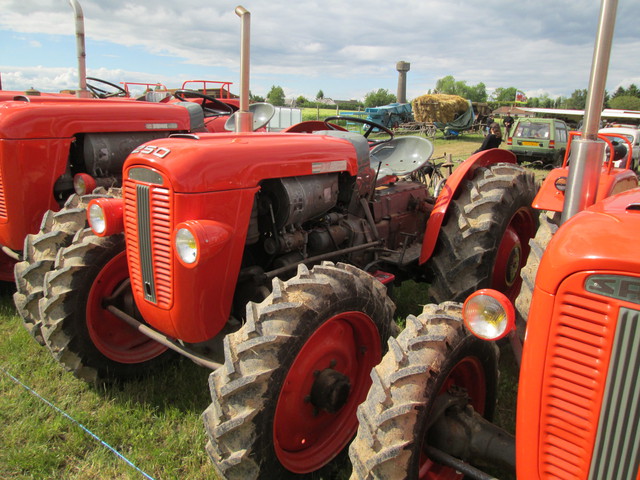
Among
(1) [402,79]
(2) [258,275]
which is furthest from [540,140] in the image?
(1) [402,79]

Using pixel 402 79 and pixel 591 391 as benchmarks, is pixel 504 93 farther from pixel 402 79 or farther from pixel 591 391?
pixel 591 391

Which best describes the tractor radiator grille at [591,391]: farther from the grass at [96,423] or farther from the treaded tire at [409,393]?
the grass at [96,423]

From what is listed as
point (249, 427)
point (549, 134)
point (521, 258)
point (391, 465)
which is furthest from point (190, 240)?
point (549, 134)

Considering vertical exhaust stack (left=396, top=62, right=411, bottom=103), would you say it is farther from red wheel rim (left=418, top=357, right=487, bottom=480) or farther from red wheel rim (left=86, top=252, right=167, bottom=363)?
red wheel rim (left=418, top=357, right=487, bottom=480)

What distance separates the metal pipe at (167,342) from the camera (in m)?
2.50

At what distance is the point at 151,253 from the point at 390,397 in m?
1.29

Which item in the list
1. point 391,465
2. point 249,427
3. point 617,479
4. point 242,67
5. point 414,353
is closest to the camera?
point 617,479

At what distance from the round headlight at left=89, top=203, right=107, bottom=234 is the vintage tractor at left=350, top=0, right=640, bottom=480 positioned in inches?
65.3

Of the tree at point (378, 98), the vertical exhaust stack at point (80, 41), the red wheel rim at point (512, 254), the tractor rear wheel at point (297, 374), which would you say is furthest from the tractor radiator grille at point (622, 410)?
the tree at point (378, 98)

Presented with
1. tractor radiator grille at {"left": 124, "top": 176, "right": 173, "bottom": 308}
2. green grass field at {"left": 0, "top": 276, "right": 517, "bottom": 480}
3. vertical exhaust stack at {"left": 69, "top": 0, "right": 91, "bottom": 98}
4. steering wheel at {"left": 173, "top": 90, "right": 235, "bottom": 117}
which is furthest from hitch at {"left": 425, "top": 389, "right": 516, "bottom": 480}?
steering wheel at {"left": 173, "top": 90, "right": 235, "bottom": 117}

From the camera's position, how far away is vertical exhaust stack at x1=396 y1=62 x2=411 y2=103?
3422cm

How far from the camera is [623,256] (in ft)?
4.09

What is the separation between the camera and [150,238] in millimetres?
2389

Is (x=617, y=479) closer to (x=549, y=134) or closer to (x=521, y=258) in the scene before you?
(x=521, y=258)
